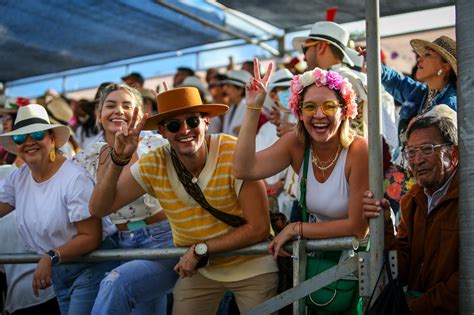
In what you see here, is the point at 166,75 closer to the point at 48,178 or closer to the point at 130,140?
the point at 48,178

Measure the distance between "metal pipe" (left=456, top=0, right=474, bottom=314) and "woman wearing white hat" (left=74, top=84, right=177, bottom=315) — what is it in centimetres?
171

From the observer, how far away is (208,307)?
4289mm

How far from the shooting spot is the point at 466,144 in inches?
124

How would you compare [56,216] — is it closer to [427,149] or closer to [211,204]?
[211,204]

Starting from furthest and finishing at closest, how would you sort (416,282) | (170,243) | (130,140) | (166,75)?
(166,75) < (170,243) < (130,140) < (416,282)

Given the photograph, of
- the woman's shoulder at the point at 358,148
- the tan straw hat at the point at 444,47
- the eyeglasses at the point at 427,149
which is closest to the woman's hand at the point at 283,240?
the woman's shoulder at the point at 358,148

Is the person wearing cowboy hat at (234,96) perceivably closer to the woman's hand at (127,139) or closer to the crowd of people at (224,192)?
the crowd of people at (224,192)

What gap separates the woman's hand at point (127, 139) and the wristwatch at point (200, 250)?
1.97 ft

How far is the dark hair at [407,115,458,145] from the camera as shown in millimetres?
3771

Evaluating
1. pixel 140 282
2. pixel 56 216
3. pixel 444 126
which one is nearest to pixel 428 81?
pixel 444 126

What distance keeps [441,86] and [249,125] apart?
1858 mm

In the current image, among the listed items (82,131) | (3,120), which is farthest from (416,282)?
(82,131)

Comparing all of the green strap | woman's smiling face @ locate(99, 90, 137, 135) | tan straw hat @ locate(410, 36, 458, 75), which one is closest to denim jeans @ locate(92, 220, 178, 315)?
woman's smiling face @ locate(99, 90, 137, 135)

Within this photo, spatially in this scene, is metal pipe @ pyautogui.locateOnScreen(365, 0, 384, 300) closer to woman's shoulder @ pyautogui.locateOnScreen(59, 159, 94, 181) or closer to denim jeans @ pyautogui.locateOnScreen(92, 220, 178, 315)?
denim jeans @ pyautogui.locateOnScreen(92, 220, 178, 315)
